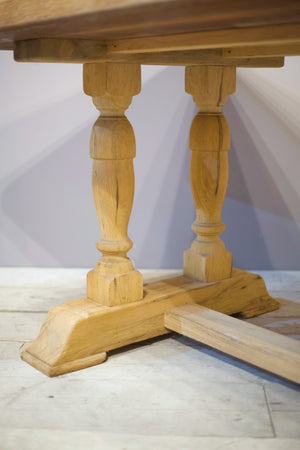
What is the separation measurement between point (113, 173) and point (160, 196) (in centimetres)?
81

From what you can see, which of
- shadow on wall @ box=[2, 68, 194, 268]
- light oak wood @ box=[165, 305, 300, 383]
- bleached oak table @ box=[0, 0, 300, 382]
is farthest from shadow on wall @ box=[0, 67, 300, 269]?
light oak wood @ box=[165, 305, 300, 383]

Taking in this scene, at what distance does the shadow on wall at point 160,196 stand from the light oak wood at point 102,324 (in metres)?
0.59

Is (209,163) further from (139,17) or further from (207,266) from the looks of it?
(139,17)

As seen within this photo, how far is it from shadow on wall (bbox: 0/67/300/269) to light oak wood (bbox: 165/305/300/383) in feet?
2.35

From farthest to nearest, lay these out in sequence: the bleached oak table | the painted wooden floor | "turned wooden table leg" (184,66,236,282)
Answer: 1. "turned wooden table leg" (184,66,236,282)
2. the painted wooden floor
3. the bleached oak table

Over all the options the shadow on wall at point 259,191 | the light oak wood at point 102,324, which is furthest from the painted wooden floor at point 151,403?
the shadow on wall at point 259,191

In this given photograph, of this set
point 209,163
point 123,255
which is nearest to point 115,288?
point 123,255

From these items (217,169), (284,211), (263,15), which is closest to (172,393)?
(217,169)

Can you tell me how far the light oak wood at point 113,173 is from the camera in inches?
54.5

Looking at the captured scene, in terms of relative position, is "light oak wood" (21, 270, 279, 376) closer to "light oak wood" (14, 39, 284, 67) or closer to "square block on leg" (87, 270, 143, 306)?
"square block on leg" (87, 270, 143, 306)

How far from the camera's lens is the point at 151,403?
3.99 feet

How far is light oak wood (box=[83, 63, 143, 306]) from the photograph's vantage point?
1384mm

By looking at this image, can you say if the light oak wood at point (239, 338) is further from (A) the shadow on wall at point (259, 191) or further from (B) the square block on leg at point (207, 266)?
(A) the shadow on wall at point (259, 191)

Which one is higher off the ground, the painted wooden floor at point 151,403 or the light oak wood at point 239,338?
the light oak wood at point 239,338
